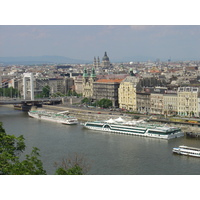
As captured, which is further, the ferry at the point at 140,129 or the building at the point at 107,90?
the building at the point at 107,90

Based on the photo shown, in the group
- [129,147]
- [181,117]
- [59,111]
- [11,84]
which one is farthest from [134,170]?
[11,84]

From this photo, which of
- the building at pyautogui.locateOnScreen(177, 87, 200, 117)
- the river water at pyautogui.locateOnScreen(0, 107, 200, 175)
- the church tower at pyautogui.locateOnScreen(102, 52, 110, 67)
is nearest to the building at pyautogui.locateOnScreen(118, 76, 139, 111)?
the building at pyautogui.locateOnScreen(177, 87, 200, 117)

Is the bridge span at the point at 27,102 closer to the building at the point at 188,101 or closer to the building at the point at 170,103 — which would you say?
the building at the point at 170,103

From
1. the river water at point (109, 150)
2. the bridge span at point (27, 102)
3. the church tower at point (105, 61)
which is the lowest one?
the river water at point (109, 150)

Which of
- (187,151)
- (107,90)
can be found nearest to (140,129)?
(187,151)

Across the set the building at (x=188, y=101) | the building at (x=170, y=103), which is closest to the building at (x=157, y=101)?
the building at (x=170, y=103)

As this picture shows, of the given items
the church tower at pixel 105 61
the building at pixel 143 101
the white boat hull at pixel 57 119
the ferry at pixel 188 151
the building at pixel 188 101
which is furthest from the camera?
the church tower at pixel 105 61
